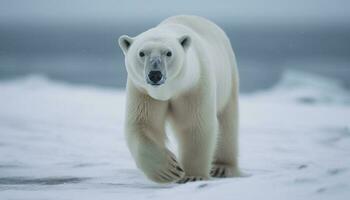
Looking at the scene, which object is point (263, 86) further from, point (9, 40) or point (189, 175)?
point (9, 40)

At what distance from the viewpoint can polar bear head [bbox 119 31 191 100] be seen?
370 cm

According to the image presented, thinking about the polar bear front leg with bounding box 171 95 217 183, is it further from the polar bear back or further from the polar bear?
the polar bear back

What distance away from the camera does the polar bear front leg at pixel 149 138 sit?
3900 mm

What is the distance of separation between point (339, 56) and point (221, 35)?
40.7m

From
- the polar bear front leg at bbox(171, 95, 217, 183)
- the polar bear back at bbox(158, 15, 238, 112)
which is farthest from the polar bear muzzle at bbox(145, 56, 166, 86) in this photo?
the polar bear back at bbox(158, 15, 238, 112)

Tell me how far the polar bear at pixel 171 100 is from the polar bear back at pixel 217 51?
0.08ft

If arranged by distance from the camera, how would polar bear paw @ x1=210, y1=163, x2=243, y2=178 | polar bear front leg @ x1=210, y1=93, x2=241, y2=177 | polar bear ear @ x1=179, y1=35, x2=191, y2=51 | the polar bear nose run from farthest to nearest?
polar bear front leg @ x1=210, y1=93, x2=241, y2=177 < polar bear paw @ x1=210, y1=163, x2=243, y2=178 < polar bear ear @ x1=179, y1=35, x2=191, y2=51 < the polar bear nose

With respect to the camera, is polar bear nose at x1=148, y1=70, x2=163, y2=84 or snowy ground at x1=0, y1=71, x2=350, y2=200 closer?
snowy ground at x1=0, y1=71, x2=350, y2=200

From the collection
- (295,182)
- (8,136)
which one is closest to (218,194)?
(295,182)

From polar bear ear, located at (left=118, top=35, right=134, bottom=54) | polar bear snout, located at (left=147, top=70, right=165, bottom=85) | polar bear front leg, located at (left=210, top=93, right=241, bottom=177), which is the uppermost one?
polar bear ear, located at (left=118, top=35, right=134, bottom=54)

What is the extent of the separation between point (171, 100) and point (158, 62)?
43 centimetres

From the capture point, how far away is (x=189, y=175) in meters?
4.19

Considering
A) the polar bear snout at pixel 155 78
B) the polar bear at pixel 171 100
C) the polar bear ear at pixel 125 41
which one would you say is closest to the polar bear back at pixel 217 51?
the polar bear at pixel 171 100

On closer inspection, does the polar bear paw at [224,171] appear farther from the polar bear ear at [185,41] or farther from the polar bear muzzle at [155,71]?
the polar bear muzzle at [155,71]
